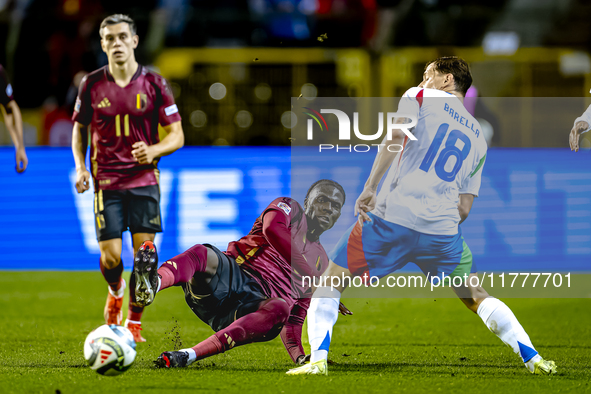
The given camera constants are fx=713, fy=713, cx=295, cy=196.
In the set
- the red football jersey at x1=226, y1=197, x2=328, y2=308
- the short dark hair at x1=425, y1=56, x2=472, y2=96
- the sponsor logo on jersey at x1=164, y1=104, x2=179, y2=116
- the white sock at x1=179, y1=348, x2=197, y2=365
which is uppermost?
the short dark hair at x1=425, y1=56, x2=472, y2=96

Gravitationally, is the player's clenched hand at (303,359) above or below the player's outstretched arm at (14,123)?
below

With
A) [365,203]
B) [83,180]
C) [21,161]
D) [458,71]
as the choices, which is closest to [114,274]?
[83,180]

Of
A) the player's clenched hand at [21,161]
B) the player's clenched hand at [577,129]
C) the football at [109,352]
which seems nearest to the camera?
the football at [109,352]

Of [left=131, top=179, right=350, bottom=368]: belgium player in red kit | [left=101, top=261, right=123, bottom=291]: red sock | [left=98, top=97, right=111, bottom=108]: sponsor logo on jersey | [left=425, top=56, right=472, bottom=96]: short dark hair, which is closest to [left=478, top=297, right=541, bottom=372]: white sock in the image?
[left=131, top=179, right=350, bottom=368]: belgium player in red kit

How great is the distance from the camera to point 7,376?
3.93m

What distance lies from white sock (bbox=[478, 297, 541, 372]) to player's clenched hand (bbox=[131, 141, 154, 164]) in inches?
104

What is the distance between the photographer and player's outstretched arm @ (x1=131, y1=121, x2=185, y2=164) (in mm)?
5230

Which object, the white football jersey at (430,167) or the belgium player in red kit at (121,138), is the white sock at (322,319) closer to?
the white football jersey at (430,167)

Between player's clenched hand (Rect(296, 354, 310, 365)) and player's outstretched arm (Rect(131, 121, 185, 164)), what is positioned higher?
→ player's outstretched arm (Rect(131, 121, 185, 164))

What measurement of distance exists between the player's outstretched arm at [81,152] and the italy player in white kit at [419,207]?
210 centimetres

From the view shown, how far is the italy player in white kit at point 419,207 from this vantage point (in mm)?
4277

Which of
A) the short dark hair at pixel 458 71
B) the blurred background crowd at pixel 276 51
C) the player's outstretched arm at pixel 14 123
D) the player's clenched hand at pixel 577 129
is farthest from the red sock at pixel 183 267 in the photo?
the blurred background crowd at pixel 276 51

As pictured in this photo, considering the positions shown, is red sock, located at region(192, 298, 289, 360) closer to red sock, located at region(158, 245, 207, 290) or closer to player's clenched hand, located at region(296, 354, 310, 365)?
player's clenched hand, located at region(296, 354, 310, 365)

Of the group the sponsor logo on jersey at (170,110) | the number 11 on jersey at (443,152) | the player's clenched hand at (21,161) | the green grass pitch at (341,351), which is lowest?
the green grass pitch at (341,351)
